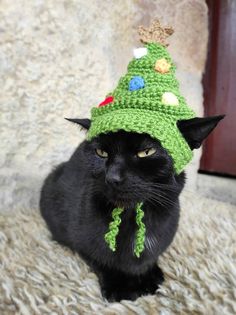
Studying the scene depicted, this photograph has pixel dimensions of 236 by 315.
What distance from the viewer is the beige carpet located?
0.77m

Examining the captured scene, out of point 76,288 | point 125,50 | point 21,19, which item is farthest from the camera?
point 125,50

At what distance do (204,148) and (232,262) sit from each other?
28.5 inches

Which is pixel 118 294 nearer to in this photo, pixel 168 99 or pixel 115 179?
pixel 115 179

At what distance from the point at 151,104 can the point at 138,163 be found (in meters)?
0.11

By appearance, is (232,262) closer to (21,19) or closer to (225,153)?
(225,153)

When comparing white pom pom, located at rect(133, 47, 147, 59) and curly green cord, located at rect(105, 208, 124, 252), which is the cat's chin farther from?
white pom pom, located at rect(133, 47, 147, 59)

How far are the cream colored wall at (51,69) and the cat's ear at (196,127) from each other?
0.65 metres

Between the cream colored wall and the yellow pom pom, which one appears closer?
the yellow pom pom

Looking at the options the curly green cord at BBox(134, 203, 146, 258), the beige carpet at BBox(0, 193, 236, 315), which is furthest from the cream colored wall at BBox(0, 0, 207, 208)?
the curly green cord at BBox(134, 203, 146, 258)

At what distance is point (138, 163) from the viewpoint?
71cm

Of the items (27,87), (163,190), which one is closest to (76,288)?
(163,190)

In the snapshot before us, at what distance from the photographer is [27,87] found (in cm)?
121

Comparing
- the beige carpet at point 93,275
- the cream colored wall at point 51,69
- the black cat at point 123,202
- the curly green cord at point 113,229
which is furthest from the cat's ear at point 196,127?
the cream colored wall at point 51,69

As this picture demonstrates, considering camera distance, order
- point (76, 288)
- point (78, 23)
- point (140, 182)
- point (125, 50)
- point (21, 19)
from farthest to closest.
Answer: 1. point (125, 50)
2. point (78, 23)
3. point (21, 19)
4. point (76, 288)
5. point (140, 182)
